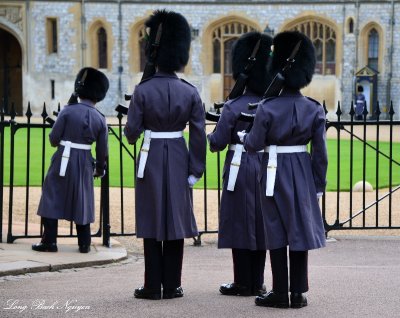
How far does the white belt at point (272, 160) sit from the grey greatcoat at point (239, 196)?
2.00 feet

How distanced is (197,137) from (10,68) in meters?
33.0

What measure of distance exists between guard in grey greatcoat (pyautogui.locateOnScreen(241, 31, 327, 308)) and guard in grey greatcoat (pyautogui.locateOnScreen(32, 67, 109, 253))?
8.03 feet

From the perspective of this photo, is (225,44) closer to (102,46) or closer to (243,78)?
(102,46)

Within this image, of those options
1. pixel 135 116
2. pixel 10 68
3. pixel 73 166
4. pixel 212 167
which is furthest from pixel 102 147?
pixel 10 68

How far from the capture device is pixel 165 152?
22.2ft

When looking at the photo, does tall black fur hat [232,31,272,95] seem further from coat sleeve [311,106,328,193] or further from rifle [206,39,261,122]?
coat sleeve [311,106,328,193]

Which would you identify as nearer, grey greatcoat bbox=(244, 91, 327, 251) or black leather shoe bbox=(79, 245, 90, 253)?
grey greatcoat bbox=(244, 91, 327, 251)

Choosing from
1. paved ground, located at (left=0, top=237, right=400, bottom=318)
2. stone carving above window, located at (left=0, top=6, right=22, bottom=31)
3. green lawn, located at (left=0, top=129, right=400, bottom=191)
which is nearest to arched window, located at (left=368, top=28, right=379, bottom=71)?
stone carving above window, located at (left=0, top=6, right=22, bottom=31)

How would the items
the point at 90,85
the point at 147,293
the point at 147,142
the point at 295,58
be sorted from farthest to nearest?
the point at 90,85, the point at 147,142, the point at 147,293, the point at 295,58

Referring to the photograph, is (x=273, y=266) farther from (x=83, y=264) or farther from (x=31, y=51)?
(x=31, y=51)

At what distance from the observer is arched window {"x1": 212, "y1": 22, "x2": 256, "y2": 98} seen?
37.4 meters

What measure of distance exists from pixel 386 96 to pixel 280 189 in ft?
97.7

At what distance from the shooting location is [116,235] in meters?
9.62

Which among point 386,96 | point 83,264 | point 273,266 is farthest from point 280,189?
point 386,96
